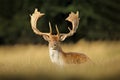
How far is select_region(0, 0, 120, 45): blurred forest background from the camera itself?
12.1m

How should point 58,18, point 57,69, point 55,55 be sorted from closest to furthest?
point 57,69, point 55,55, point 58,18

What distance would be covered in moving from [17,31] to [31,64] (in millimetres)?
6366

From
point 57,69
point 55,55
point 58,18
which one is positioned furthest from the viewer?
point 58,18

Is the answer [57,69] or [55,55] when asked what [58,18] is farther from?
[57,69]

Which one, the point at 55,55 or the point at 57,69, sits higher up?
the point at 55,55

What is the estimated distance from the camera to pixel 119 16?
41.3ft

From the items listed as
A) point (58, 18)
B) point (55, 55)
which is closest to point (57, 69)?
point (55, 55)

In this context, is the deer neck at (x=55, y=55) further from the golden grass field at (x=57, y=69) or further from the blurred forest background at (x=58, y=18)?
the blurred forest background at (x=58, y=18)

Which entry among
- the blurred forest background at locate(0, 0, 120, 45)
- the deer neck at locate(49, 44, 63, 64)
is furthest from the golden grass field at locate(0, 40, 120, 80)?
the blurred forest background at locate(0, 0, 120, 45)

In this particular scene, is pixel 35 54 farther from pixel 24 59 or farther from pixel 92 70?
pixel 92 70

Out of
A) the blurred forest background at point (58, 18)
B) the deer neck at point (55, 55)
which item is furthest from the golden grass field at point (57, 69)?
the blurred forest background at point (58, 18)

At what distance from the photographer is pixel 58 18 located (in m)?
12.4

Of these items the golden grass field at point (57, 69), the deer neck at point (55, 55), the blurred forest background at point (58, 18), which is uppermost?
the blurred forest background at point (58, 18)

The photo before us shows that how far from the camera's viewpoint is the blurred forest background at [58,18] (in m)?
12.1
